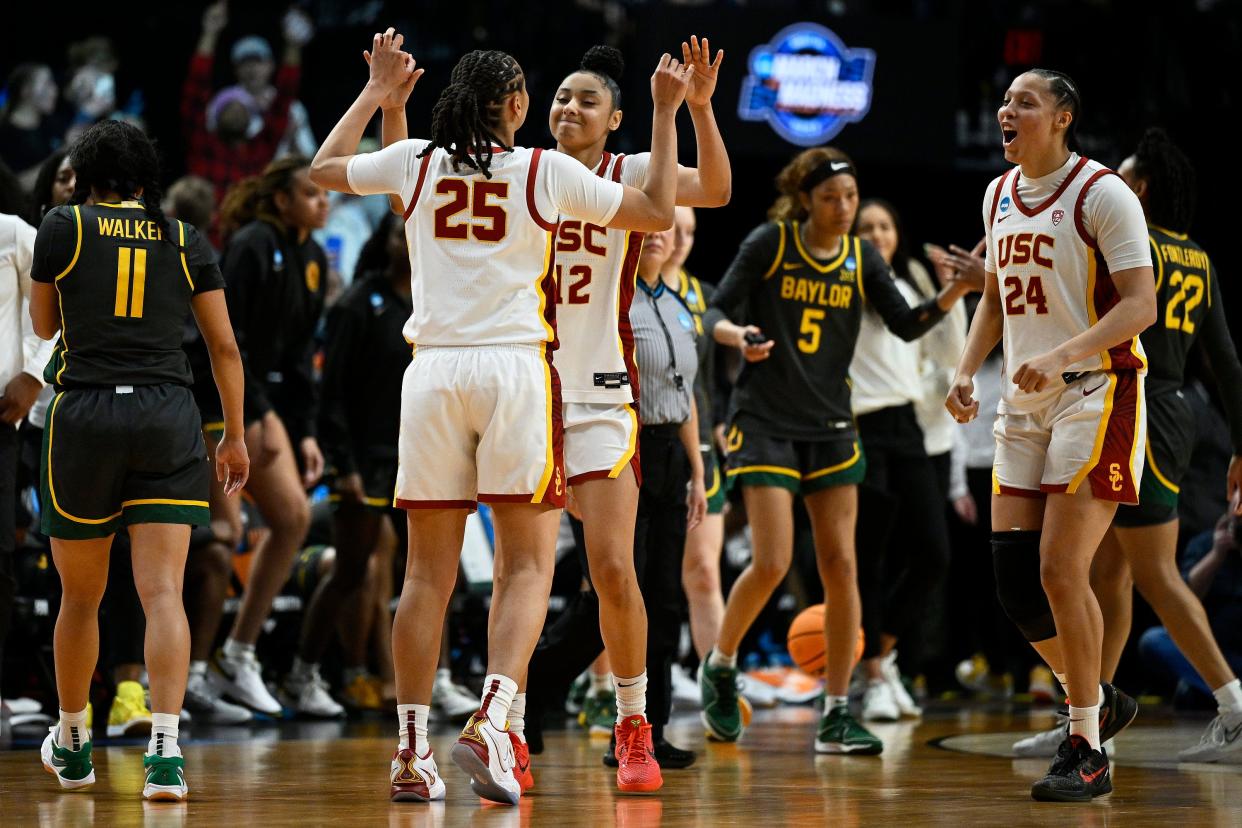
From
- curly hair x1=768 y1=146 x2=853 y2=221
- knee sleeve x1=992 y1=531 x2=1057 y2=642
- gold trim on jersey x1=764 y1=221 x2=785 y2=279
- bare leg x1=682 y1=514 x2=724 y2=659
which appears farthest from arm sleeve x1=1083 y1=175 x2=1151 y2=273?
bare leg x1=682 y1=514 x2=724 y2=659

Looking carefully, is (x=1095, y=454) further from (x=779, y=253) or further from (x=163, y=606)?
(x=163, y=606)

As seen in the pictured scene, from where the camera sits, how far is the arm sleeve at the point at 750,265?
6219 millimetres

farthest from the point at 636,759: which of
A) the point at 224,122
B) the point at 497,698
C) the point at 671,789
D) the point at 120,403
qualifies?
the point at 224,122

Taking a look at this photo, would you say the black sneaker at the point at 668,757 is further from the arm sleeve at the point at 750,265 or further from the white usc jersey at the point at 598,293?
the arm sleeve at the point at 750,265

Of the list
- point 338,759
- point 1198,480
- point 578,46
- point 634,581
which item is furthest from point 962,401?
point 578,46

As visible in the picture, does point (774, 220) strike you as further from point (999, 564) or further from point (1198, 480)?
point (1198, 480)

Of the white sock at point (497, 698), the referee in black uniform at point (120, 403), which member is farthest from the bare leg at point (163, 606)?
the white sock at point (497, 698)

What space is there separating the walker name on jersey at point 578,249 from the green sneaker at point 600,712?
208 centimetres

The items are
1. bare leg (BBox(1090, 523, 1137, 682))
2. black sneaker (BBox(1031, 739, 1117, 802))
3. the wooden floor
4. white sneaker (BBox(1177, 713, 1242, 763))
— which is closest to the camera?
the wooden floor

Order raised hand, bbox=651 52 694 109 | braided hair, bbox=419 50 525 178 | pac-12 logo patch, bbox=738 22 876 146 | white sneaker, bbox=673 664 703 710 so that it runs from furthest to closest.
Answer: pac-12 logo patch, bbox=738 22 876 146 → white sneaker, bbox=673 664 703 710 → raised hand, bbox=651 52 694 109 → braided hair, bbox=419 50 525 178

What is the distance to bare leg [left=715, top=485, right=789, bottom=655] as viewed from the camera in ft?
20.0

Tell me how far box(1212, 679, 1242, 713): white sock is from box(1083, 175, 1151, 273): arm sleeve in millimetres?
1917

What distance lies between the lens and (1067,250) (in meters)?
4.71

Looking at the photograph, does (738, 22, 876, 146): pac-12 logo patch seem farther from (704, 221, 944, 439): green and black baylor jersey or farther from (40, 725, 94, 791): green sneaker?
(40, 725, 94, 791): green sneaker
